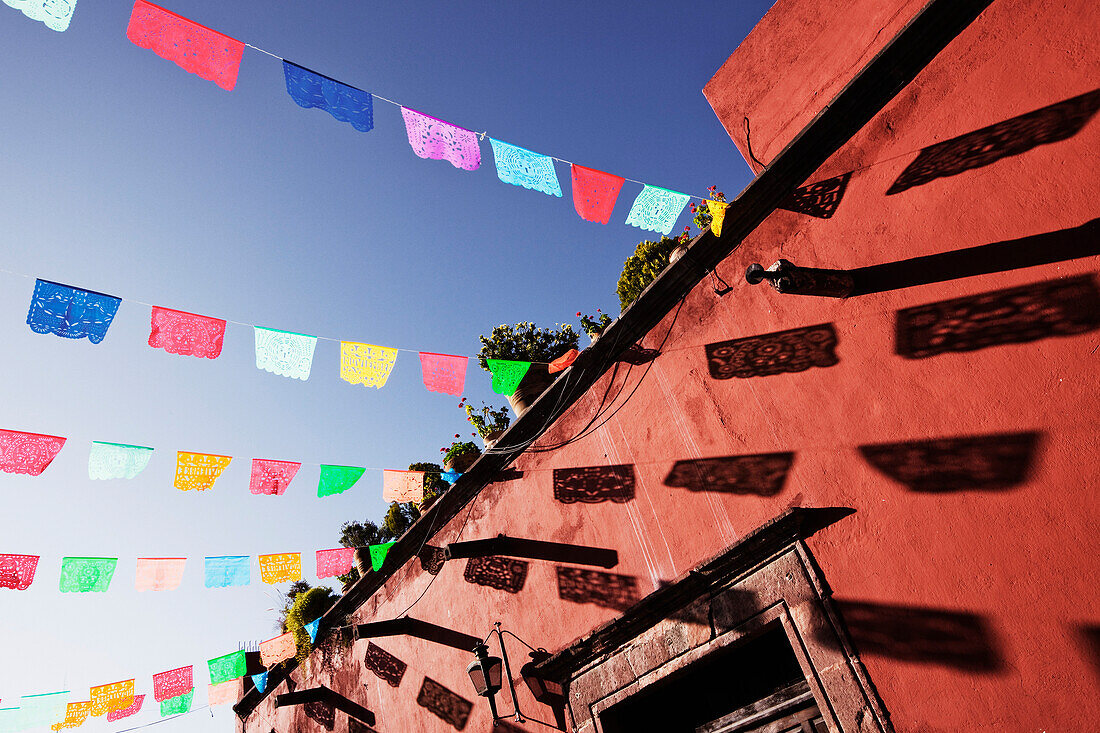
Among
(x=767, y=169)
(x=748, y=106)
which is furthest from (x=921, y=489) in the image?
(x=748, y=106)

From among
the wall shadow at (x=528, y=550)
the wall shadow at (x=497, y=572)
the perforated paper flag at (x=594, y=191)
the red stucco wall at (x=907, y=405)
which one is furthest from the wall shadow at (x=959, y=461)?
the wall shadow at (x=497, y=572)

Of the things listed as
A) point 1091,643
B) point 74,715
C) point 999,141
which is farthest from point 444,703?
point 999,141

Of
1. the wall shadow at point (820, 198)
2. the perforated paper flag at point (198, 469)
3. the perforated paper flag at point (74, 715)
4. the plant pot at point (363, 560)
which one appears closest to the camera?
the wall shadow at point (820, 198)

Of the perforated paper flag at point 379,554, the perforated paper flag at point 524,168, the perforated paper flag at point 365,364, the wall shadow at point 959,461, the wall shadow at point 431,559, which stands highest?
the perforated paper flag at point 524,168

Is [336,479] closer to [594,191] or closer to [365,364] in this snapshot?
[365,364]

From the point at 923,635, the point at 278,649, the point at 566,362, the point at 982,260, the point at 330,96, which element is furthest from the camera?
the point at 278,649

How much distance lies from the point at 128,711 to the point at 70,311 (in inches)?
240

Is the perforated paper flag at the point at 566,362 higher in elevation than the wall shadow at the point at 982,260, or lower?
higher

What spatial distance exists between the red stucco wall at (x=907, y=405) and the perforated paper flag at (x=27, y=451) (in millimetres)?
4300

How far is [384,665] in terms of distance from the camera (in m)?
6.94

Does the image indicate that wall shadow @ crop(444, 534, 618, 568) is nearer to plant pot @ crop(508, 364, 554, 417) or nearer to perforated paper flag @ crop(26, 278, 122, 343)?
plant pot @ crop(508, 364, 554, 417)

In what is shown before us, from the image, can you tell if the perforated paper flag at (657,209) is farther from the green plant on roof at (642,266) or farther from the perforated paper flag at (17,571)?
the perforated paper flag at (17,571)

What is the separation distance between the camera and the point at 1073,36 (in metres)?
3.12

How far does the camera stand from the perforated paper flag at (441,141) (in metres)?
4.37
